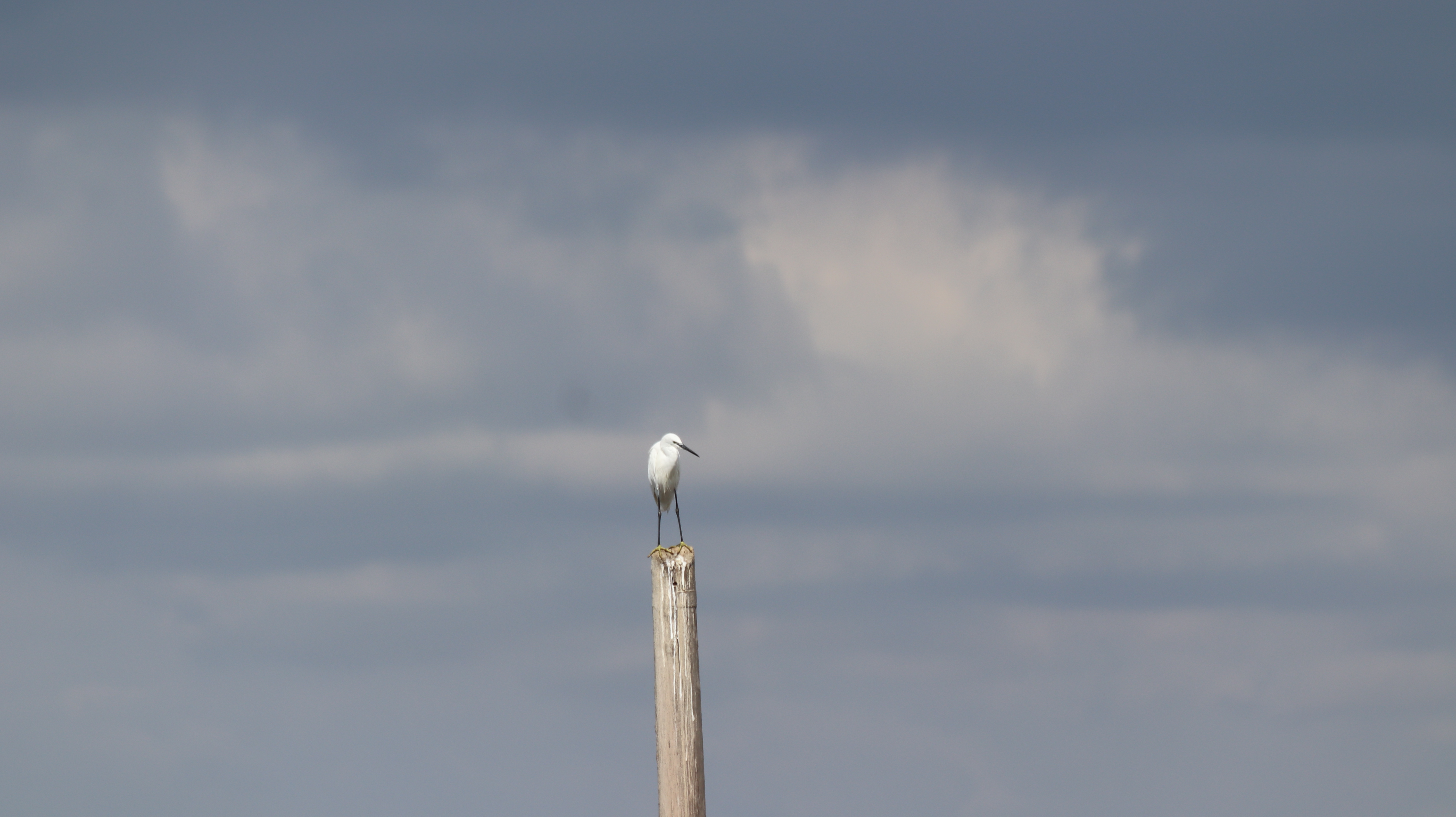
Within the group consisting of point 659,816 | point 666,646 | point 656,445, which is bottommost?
point 659,816

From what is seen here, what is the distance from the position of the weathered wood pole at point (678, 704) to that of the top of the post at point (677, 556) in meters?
0.17

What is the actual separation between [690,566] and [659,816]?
2.36m

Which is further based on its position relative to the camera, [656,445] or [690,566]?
[656,445]

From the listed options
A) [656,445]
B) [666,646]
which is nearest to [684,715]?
[666,646]

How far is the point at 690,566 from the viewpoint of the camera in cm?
1572

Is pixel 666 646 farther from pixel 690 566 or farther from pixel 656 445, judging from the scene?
pixel 656 445

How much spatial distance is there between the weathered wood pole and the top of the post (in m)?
0.17

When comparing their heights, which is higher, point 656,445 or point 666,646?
point 656,445

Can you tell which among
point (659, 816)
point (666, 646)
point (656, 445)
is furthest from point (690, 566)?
point (656, 445)

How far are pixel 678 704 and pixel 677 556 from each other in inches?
56.0

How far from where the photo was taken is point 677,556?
624 inches

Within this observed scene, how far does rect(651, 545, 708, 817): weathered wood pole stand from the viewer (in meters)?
15.4

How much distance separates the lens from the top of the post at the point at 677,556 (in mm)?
15758

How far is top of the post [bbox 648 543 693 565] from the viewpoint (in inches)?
620
